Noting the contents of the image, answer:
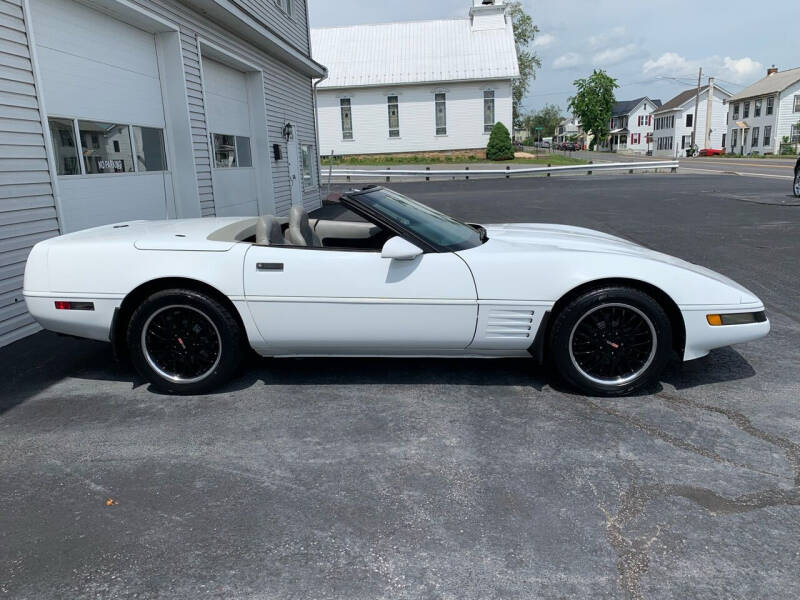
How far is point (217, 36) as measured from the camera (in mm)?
9992

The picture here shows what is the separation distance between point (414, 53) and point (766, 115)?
42.8 m

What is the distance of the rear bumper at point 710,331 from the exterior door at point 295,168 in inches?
475

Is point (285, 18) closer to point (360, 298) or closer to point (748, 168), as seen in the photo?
point (360, 298)

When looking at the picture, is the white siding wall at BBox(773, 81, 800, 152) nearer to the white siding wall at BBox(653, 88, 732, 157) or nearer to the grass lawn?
the white siding wall at BBox(653, 88, 732, 157)

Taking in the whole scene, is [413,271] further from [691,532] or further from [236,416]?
[691,532]

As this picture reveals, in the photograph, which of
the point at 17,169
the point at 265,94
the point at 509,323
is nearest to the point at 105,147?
the point at 17,169

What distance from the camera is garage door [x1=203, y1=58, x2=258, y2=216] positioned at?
10352 mm

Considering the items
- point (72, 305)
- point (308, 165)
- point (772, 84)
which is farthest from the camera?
point (772, 84)

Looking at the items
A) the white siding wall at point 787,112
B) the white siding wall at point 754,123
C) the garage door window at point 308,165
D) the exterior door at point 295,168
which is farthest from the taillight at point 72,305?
the white siding wall at point 754,123

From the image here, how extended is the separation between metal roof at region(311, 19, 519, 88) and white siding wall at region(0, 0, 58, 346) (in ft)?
115

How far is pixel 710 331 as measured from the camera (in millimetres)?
3609

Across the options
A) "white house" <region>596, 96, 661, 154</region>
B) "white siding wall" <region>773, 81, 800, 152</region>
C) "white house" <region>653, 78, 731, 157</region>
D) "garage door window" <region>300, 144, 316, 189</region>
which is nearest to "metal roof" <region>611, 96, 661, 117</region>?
"white house" <region>596, 96, 661, 154</region>

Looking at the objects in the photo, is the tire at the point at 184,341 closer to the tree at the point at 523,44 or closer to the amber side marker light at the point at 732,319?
the amber side marker light at the point at 732,319

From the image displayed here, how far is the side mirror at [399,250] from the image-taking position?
3590 millimetres
